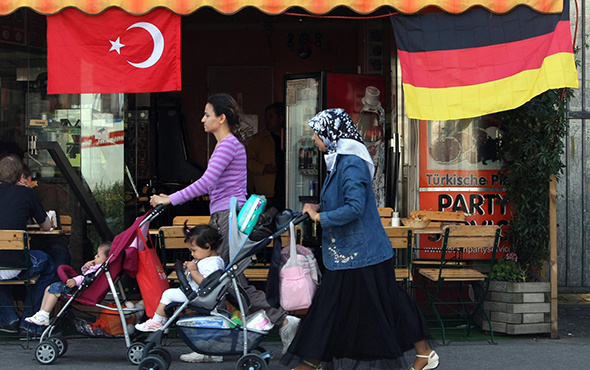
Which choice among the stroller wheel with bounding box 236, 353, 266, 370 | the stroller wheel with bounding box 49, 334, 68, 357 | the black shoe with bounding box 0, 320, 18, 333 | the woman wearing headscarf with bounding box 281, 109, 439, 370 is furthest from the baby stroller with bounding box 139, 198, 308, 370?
the black shoe with bounding box 0, 320, 18, 333

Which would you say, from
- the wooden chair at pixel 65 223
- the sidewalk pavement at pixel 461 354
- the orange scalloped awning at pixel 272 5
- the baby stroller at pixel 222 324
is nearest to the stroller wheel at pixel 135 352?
the sidewalk pavement at pixel 461 354

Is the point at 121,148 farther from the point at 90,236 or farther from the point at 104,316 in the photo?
the point at 104,316

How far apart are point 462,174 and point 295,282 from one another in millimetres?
3170

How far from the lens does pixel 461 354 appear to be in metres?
6.41

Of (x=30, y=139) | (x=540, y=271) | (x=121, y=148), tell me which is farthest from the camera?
(x=30, y=139)

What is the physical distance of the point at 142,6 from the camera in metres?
6.67

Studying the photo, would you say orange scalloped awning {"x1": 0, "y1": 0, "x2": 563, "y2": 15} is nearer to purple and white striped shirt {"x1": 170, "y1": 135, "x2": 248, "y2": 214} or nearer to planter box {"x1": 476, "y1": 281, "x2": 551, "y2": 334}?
purple and white striped shirt {"x1": 170, "y1": 135, "x2": 248, "y2": 214}

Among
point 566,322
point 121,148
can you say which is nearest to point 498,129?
point 566,322

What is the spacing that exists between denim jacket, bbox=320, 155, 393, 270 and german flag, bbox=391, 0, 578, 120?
1.66 meters

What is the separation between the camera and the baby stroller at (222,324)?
212 inches

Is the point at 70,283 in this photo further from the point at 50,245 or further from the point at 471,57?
the point at 471,57

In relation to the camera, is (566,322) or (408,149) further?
(408,149)

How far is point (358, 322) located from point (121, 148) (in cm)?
421

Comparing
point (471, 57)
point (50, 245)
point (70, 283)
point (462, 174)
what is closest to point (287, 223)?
point (70, 283)
